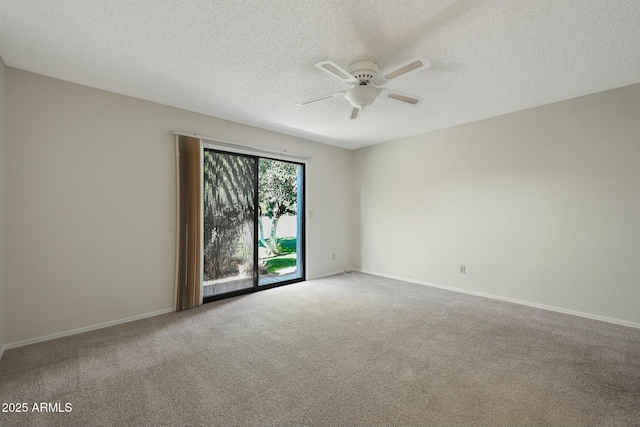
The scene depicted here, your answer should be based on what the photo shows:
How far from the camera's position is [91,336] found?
2697 mm

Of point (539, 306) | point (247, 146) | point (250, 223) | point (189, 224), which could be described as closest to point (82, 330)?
point (189, 224)

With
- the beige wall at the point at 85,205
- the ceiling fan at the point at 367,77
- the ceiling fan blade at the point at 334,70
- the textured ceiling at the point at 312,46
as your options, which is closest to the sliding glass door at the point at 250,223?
the beige wall at the point at 85,205

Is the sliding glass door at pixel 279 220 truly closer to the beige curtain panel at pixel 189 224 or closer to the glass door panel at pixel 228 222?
the glass door panel at pixel 228 222

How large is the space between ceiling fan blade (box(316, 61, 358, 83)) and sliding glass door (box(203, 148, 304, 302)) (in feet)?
7.53

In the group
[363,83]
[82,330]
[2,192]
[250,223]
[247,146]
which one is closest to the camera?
[2,192]

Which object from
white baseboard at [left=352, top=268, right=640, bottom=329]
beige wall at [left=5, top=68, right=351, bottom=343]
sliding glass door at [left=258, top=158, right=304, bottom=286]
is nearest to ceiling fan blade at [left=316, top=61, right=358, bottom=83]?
beige wall at [left=5, top=68, right=351, bottom=343]

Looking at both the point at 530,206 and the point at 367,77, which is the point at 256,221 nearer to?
the point at 367,77

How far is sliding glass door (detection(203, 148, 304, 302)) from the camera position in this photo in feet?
12.4

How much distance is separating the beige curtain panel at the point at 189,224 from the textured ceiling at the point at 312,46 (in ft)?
2.07

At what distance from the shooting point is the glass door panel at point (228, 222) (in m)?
3.75

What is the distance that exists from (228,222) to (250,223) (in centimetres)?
35

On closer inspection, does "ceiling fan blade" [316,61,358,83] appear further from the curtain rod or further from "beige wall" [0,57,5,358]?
"beige wall" [0,57,5,358]

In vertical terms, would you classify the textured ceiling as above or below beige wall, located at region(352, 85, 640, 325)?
above

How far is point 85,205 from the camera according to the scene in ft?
9.26
